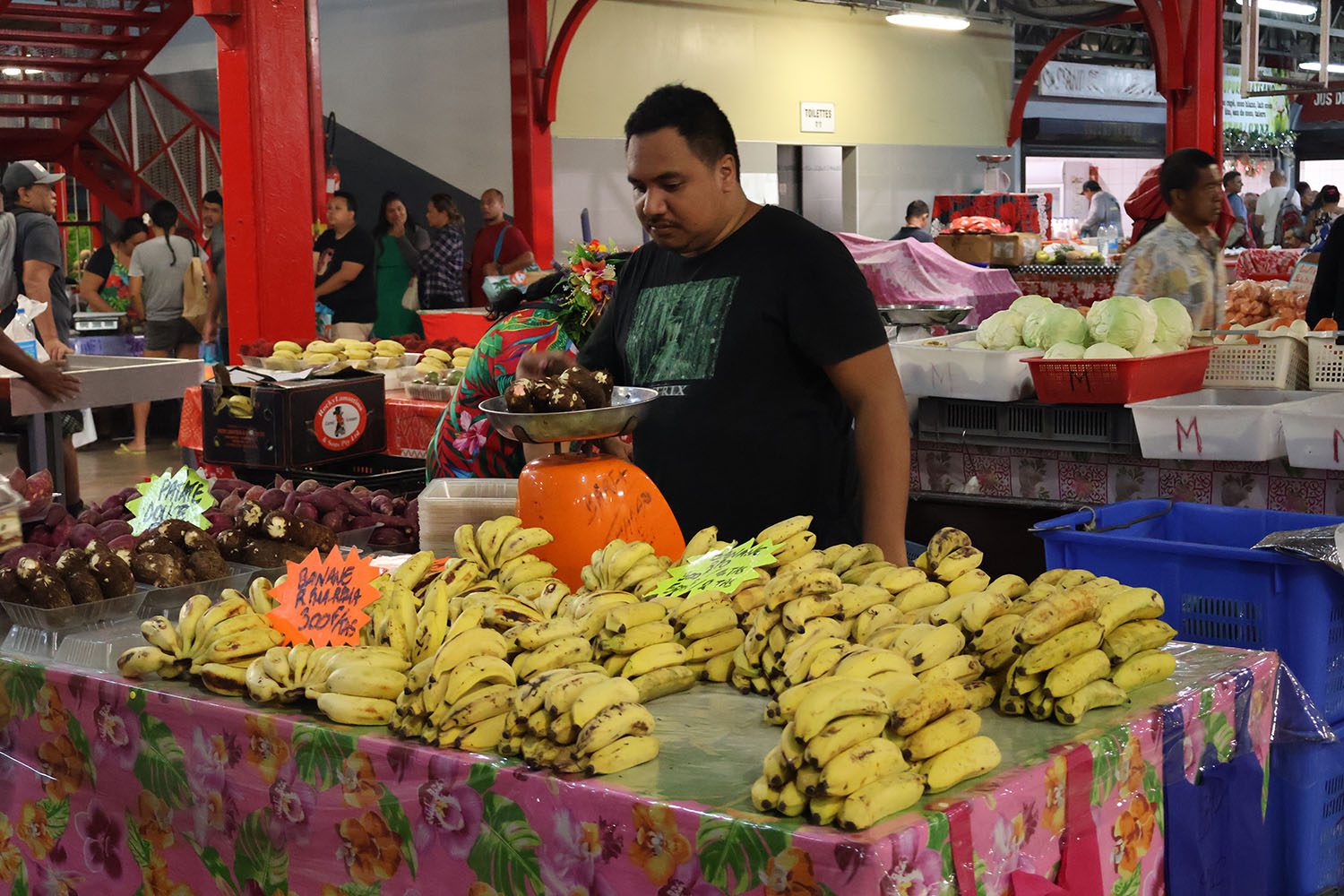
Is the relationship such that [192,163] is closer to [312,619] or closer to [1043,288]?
[1043,288]

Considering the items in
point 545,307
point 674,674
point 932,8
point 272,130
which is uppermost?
point 932,8

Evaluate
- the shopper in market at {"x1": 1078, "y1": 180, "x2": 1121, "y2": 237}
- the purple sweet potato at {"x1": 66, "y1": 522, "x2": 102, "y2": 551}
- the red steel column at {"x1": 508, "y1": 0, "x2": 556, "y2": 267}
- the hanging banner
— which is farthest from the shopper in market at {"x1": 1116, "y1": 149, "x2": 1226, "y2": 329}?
the hanging banner

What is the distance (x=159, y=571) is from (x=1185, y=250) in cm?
366

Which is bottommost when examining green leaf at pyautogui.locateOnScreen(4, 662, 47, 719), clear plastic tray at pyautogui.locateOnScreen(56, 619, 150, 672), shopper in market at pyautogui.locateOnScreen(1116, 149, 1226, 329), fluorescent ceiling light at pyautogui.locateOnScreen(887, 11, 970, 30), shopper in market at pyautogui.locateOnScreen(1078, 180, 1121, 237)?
green leaf at pyautogui.locateOnScreen(4, 662, 47, 719)

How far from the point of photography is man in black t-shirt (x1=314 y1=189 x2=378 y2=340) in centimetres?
887

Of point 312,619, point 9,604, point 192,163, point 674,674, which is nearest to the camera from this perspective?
point 674,674

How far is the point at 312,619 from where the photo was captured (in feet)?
6.84

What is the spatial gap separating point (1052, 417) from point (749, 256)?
5.64 feet

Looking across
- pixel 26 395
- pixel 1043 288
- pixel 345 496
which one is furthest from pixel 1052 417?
pixel 1043 288

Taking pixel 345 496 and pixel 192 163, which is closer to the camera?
pixel 345 496

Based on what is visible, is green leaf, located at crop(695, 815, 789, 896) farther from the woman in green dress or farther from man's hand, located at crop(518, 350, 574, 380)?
the woman in green dress

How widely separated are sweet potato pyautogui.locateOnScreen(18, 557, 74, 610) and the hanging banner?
25031 millimetres

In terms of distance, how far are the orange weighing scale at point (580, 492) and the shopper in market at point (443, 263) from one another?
857 cm

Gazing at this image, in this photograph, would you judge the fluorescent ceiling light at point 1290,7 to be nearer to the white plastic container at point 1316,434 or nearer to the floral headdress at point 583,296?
the white plastic container at point 1316,434
